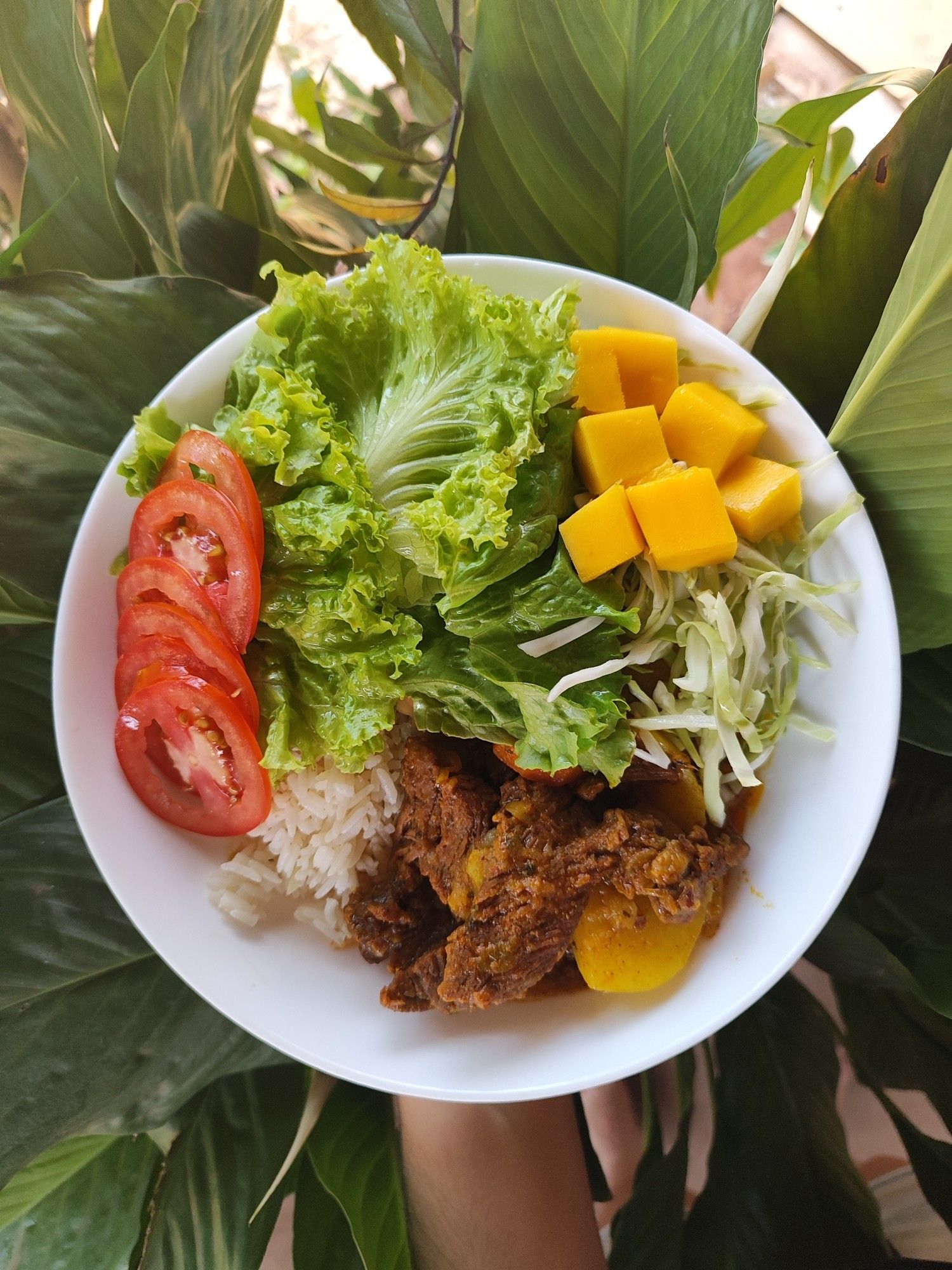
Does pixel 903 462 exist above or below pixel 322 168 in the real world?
below

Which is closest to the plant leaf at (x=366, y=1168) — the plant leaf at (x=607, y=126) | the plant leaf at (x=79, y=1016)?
the plant leaf at (x=79, y=1016)

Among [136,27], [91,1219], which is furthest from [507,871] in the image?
[136,27]

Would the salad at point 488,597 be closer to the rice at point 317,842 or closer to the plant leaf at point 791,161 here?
the rice at point 317,842

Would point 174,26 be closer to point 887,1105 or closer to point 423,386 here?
point 423,386

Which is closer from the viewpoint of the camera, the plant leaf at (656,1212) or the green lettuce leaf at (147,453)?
the green lettuce leaf at (147,453)

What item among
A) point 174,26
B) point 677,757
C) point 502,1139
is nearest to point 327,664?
point 677,757
